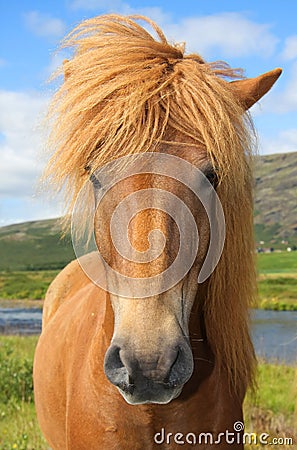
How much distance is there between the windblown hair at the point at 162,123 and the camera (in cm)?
226

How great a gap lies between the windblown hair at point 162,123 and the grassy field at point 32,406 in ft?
2.59

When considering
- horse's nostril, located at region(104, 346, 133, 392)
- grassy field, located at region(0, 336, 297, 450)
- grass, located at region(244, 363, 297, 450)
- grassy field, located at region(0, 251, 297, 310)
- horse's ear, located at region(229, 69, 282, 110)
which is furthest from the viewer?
grassy field, located at region(0, 251, 297, 310)

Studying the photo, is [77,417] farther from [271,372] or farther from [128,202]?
[271,372]

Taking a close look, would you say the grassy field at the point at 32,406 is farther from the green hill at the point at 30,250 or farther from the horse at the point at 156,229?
the green hill at the point at 30,250

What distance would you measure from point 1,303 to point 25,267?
29568 millimetres

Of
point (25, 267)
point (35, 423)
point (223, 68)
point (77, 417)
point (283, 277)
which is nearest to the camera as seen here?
point (77, 417)

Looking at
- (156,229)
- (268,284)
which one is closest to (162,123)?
(156,229)

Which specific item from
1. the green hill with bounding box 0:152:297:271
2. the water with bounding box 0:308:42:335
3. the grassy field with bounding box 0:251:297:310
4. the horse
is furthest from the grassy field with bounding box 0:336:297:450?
the green hill with bounding box 0:152:297:271

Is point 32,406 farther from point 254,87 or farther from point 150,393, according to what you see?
point 254,87

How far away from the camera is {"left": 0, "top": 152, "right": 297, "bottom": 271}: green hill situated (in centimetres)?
8525

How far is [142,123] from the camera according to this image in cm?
226

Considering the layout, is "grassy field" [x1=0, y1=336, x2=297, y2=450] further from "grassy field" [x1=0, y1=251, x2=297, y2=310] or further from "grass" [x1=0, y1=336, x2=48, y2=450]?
"grassy field" [x1=0, y1=251, x2=297, y2=310]

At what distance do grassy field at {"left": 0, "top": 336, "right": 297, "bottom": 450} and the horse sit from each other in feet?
2.45

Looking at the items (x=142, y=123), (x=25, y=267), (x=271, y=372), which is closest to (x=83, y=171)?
(x=142, y=123)
